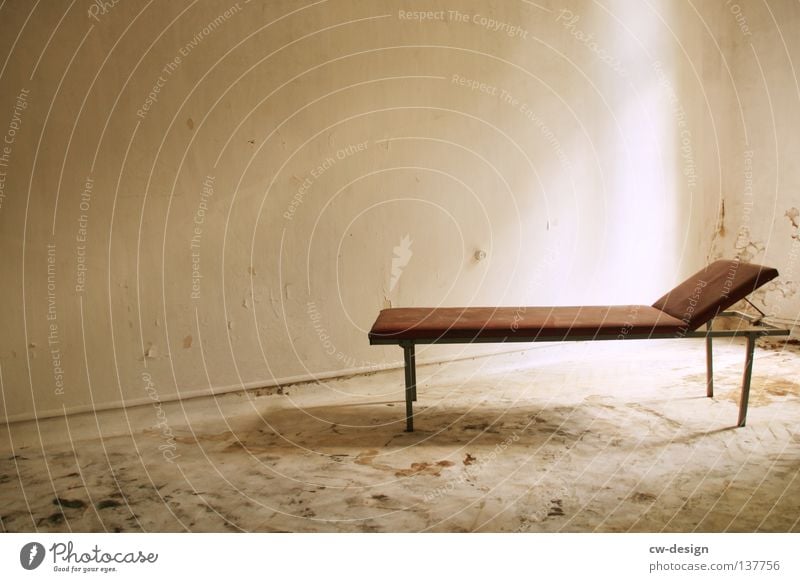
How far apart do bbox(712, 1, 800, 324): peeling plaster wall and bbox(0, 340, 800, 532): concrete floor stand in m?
1.03

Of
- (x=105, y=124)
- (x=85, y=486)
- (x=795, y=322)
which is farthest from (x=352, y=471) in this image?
(x=795, y=322)

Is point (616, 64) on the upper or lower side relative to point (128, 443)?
upper

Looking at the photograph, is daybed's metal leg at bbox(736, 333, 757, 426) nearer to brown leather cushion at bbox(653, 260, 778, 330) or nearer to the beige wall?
brown leather cushion at bbox(653, 260, 778, 330)

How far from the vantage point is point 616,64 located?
3.86 meters

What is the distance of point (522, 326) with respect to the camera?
2.62m

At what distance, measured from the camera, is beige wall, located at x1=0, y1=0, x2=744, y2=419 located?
8.82 ft

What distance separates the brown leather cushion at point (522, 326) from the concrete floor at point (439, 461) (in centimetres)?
39

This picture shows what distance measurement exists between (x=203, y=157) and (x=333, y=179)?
611 millimetres

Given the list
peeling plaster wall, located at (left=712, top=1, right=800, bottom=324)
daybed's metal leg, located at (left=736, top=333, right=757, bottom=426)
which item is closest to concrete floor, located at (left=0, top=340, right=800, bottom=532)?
daybed's metal leg, located at (left=736, top=333, right=757, bottom=426)

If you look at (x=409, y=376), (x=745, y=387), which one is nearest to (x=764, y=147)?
(x=745, y=387)

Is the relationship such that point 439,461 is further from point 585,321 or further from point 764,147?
point 764,147

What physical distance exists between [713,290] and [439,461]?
132cm

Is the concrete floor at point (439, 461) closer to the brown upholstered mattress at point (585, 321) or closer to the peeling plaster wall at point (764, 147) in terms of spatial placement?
the brown upholstered mattress at point (585, 321)

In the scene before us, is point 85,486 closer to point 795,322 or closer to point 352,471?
point 352,471
